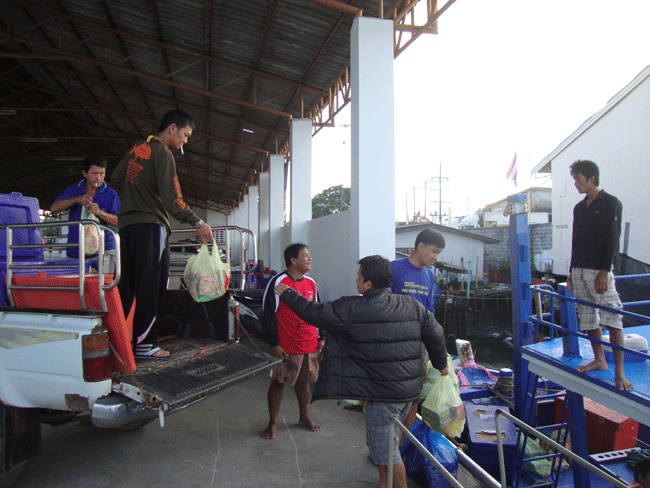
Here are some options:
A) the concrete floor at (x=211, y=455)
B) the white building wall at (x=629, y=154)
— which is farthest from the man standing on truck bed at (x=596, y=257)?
the white building wall at (x=629, y=154)

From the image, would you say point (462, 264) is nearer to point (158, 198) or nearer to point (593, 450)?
point (593, 450)

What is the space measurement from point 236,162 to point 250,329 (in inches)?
528

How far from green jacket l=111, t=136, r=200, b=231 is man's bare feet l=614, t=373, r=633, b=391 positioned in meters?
2.93

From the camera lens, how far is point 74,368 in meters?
2.40

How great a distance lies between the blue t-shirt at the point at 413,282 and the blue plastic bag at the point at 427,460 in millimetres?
976

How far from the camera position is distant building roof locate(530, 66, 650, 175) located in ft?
38.9

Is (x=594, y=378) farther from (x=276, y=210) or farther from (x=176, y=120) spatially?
(x=276, y=210)

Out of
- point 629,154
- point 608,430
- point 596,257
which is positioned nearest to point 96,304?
point 596,257

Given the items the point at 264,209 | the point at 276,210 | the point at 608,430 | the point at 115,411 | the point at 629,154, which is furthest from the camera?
the point at 264,209

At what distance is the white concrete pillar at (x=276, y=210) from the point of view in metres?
13.8

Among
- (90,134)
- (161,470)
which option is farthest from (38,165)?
(161,470)

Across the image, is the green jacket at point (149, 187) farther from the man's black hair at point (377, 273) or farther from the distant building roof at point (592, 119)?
the distant building roof at point (592, 119)

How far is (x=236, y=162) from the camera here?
62.2 ft

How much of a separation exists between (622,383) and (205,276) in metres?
2.93
